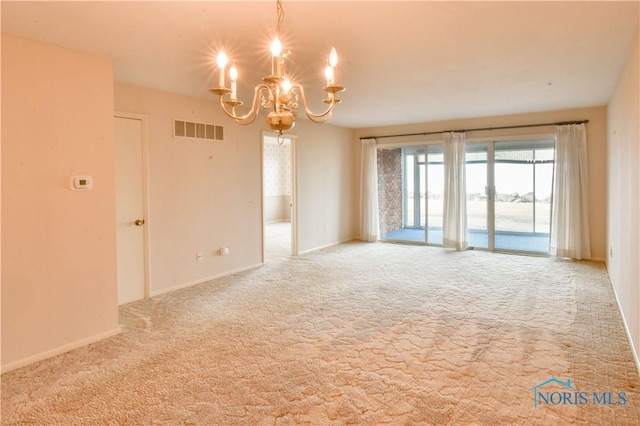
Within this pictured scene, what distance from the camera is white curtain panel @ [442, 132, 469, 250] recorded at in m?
7.19

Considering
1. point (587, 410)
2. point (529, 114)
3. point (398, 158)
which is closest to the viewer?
point (587, 410)

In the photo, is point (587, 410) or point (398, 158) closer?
point (587, 410)

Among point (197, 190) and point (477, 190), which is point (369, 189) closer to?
point (477, 190)

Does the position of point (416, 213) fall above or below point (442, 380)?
above

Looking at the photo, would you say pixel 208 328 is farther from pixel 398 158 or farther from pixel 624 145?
pixel 398 158

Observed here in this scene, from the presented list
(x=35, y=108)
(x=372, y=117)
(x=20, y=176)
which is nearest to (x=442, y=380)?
(x=20, y=176)

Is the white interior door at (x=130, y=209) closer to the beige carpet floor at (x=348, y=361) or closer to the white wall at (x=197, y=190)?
the white wall at (x=197, y=190)

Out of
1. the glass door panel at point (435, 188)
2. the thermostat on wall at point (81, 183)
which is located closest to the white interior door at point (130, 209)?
the thermostat on wall at point (81, 183)

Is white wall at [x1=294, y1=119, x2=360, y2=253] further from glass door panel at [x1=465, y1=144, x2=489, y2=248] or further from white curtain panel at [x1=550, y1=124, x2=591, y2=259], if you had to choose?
white curtain panel at [x1=550, y1=124, x2=591, y2=259]

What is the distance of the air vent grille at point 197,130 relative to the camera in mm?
4840

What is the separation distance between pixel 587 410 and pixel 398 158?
6717 millimetres

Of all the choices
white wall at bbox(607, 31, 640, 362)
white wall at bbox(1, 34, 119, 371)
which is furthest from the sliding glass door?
white wall at bbox(1, 34, 119, 371)

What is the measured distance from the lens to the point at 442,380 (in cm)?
259

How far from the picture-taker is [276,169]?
12.8 meters
